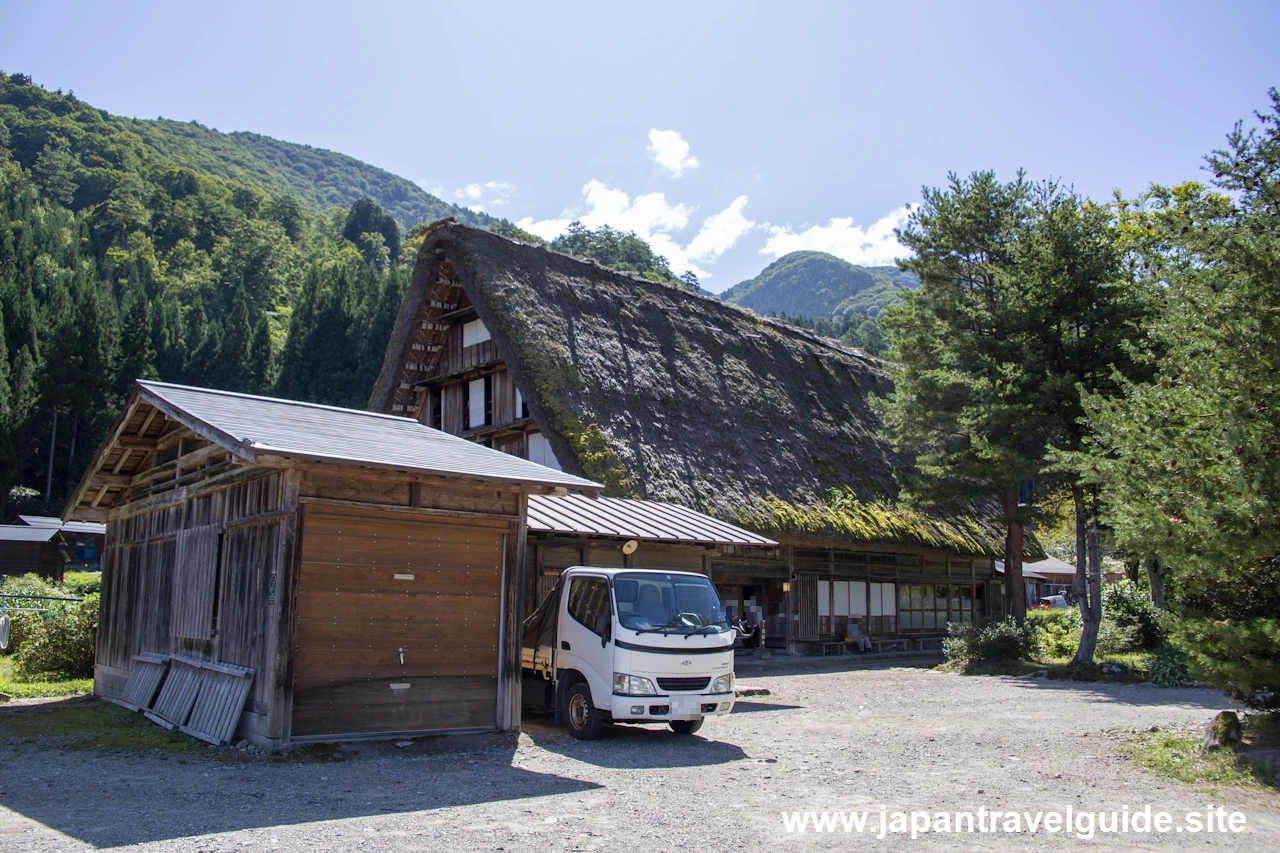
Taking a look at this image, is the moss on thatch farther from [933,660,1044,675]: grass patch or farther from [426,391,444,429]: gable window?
[426,391,444,429]: gable window

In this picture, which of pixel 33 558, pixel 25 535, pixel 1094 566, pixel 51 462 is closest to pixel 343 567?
pixel 1094 566

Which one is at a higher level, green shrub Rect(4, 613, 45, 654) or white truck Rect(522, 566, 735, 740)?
white truck Rect(522, 566, 735, 740)

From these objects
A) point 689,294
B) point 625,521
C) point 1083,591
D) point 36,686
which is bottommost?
point 36,686

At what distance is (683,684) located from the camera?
31.7ft

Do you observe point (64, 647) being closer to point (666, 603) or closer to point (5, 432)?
point (666, 603)

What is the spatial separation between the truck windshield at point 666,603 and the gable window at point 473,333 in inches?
434

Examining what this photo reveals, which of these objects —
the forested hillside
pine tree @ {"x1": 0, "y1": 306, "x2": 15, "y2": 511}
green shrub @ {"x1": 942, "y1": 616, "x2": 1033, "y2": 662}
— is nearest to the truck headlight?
green shrub @ {"x1": 942, "y1": 616, "x2": 1033, "y2": 662}

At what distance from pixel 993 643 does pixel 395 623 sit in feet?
43.8

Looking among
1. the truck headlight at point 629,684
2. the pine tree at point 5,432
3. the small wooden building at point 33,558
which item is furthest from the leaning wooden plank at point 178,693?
the pine tree at point 5,432

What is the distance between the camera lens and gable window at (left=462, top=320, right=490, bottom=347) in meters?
20.3

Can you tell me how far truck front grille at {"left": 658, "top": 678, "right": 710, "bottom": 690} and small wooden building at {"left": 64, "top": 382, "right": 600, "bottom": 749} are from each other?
5.59ft

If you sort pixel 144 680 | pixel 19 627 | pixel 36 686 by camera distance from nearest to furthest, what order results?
1. pixel 144 680
2. pixel 36 686
3. pixel 19 627

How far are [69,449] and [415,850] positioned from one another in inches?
1927

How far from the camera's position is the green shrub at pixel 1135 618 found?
66.0ft
